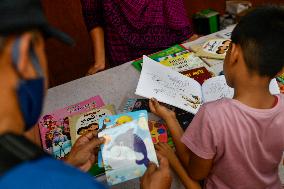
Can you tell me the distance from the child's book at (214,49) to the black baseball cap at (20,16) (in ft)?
3.37

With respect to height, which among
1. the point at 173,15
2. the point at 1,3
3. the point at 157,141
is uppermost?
the point at 1,3

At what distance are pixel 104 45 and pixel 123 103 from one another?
550mm

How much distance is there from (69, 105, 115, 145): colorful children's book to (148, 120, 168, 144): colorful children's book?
0.17 metres

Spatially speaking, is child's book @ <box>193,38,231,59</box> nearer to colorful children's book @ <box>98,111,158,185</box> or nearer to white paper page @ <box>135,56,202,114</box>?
white paper page @ <box>135,56,202,114</box>

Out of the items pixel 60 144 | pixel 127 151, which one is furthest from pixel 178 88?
pixel 60 144

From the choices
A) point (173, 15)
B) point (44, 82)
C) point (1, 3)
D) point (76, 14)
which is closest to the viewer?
point (1, 3)

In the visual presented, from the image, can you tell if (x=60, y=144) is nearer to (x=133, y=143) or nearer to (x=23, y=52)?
(x=133, y=143)

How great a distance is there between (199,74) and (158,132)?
359 mm

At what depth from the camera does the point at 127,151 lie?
910 millimetres

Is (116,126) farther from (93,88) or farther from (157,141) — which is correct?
(93,88)

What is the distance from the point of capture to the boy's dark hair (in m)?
0.78

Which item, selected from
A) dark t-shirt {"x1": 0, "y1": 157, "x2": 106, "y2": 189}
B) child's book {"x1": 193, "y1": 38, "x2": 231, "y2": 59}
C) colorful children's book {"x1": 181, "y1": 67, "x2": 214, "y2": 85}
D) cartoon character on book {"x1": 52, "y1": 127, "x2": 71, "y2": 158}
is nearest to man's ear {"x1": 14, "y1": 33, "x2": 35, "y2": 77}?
dark t-shirt {"x1": 0, "y1": 157, "x2": 106, "y2": 189}

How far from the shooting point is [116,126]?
976 millimetres

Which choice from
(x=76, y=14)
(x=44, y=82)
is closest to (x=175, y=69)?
(x=44, y=82)
